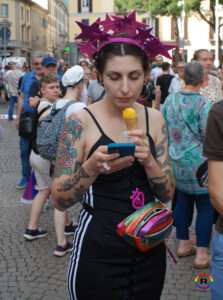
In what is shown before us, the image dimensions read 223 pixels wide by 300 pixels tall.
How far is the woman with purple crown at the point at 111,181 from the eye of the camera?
194 centimetres

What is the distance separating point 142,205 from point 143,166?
18cm

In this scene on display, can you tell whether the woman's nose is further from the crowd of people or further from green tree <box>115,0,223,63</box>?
green tree <box>115,0,223,63</box>

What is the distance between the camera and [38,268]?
4.09m

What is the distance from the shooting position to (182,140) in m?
4.08

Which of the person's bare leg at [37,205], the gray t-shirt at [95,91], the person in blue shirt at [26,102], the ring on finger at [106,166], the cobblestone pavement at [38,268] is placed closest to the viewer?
the ring on finger at [106,166]

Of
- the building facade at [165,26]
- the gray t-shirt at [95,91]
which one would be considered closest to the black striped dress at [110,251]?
the gray t-shirt at [95,91]

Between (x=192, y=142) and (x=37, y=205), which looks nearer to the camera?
(x=192, y=142)

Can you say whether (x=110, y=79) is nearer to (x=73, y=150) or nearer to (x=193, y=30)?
(x=73, y=150)

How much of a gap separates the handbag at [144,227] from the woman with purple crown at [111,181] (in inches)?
1.7

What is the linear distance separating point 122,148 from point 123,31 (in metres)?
0.68

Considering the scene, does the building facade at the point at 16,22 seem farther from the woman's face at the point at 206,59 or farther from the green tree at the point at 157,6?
the woman's face at the point at 206,59

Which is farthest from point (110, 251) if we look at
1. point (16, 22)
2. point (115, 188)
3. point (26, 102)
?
point (16, 22)

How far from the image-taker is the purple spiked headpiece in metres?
2.04

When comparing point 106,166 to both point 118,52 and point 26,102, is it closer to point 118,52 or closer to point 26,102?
point 118,52
